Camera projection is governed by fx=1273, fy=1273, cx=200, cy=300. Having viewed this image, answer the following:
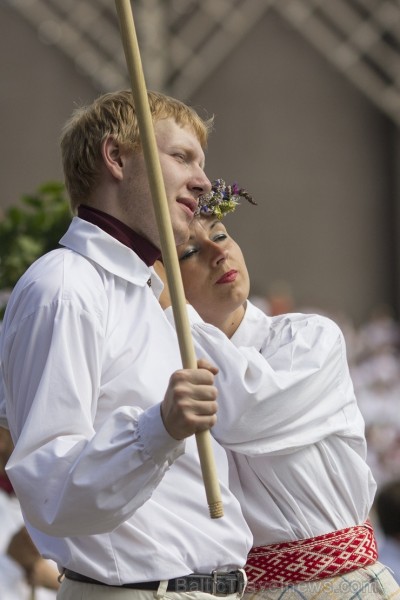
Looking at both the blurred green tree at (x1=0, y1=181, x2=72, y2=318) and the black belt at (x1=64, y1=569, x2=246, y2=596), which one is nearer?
the black belt at (x1=64, y1=569, x2=246, y2=596)

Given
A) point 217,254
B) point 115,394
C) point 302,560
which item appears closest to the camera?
point 115,394

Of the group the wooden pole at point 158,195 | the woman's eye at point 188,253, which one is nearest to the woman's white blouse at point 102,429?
the wooden pole at point 158,195

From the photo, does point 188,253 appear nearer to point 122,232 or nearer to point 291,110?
point 122,232

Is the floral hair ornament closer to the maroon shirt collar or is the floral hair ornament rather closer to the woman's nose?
the woman's nose

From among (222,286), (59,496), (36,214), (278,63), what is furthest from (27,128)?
(59,496)

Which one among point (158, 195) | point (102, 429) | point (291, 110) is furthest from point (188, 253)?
point (291, 110)

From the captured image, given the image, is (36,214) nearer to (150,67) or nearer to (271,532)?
(271,532)

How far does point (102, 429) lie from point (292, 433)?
0.78m

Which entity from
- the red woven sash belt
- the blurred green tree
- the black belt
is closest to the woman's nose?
the red woven sash belt

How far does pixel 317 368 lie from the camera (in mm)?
3080

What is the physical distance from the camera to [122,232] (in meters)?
2.75

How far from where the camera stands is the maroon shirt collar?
108 inches

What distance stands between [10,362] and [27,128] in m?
12.0

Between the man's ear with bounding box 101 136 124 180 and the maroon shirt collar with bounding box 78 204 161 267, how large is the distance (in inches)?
3.6
